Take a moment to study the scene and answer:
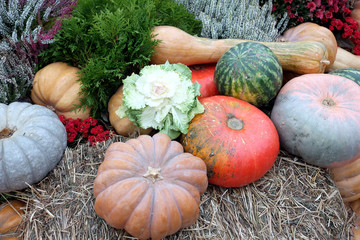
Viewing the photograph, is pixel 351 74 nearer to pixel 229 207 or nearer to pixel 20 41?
pixel 229 207

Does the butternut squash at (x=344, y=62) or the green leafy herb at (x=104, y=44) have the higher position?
the green leafy herb at (x=104, y=44)

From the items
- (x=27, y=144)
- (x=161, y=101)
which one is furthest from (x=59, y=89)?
(x=161, y=101)

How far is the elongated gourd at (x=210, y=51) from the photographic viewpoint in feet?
9.02

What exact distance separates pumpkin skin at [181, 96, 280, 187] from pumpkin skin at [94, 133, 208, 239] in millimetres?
207

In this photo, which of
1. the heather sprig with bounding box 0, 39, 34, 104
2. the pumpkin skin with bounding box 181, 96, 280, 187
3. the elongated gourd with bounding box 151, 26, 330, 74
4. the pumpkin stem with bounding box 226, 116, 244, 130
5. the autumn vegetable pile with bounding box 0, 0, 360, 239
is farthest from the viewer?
the elongated gourd with bounding box 151, 26, 330, 74

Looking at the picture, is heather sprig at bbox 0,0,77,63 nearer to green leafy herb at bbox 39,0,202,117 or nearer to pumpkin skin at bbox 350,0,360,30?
green leafy herb at bbox 39,0,202,117

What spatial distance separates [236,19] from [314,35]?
837mm

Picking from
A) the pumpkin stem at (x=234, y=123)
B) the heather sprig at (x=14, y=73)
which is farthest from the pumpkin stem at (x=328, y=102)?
the heather sprig at (x=14, y=73)

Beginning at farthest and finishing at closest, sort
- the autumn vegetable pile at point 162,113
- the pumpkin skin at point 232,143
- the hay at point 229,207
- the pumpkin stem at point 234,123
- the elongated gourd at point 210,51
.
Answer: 1. the elongated gourd at point 210,51
2. the pumpkin stem at point 234,123
3. the pumpkin skin at point 232,143
4. the hay at point 229,207
5. the autumn vegetable pile at point 162,113

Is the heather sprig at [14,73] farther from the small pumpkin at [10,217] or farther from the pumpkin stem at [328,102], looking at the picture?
the pumpkin stem at [328,102]

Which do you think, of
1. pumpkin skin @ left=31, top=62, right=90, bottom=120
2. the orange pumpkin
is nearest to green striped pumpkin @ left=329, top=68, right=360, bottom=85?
the orange pumpkin

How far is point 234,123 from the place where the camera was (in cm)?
230

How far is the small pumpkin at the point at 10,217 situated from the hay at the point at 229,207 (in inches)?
2.6

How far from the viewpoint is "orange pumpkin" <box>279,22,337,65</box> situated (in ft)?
10.3
